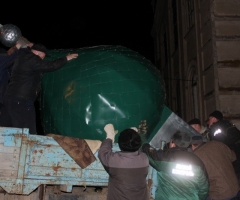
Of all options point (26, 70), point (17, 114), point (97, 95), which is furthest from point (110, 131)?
point (26, 70)

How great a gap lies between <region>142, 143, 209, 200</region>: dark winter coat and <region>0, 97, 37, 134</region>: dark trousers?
160 centimetres

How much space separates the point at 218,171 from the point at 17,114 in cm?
271

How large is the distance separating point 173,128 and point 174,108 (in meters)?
9.33

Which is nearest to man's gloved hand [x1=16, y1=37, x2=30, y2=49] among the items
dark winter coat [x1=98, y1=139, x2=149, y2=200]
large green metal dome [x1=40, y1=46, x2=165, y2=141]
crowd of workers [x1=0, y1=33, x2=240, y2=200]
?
crowd of workers [x1=0, y1=33, x2=240, y2=200]

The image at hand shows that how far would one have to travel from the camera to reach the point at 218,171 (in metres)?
3.81

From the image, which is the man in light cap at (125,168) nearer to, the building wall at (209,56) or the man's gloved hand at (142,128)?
the man's gloved hand at (142,128)

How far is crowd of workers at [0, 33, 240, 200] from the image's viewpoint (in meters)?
3.25

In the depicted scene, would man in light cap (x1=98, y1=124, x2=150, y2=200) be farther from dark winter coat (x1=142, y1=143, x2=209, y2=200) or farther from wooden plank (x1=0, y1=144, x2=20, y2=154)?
wooden plank (x1=0, y1=144, x2=20, y2=154)

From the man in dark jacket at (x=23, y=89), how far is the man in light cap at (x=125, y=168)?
1285 mm

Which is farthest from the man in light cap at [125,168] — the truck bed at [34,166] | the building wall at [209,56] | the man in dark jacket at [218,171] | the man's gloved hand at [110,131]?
the building wall at [209,56]

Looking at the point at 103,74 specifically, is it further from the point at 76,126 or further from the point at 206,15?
the point at 206,15

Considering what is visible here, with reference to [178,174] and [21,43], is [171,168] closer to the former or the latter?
[178,174]

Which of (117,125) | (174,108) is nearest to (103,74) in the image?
(117,125)

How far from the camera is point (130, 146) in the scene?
3.23 metres
